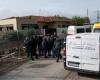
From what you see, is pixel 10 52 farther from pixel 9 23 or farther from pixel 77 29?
pixel 9 23

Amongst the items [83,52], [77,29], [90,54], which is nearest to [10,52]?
[83,52]

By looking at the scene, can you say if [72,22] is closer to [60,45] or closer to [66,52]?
[60,45]

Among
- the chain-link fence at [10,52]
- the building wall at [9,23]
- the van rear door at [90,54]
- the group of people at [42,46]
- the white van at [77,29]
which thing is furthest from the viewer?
the building wall at [9,23]

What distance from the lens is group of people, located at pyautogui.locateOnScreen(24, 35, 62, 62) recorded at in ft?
53.9

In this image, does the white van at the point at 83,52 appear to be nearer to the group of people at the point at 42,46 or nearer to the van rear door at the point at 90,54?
the van rear door at the point at 90,54

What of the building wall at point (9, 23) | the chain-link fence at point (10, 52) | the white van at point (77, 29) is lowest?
the chain-link fence at point (10, 52)

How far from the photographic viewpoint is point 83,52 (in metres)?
10.8

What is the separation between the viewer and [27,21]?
43.0 metres

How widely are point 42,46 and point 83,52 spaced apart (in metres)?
7.40

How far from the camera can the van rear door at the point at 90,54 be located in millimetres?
10367

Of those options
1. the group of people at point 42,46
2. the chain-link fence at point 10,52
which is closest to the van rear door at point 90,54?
the chain-link fence at point 10,52

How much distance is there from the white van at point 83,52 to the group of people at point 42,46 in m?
4.69

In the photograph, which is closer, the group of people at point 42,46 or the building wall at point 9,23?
the group of people at point 42,46

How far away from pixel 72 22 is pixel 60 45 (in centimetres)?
4543
